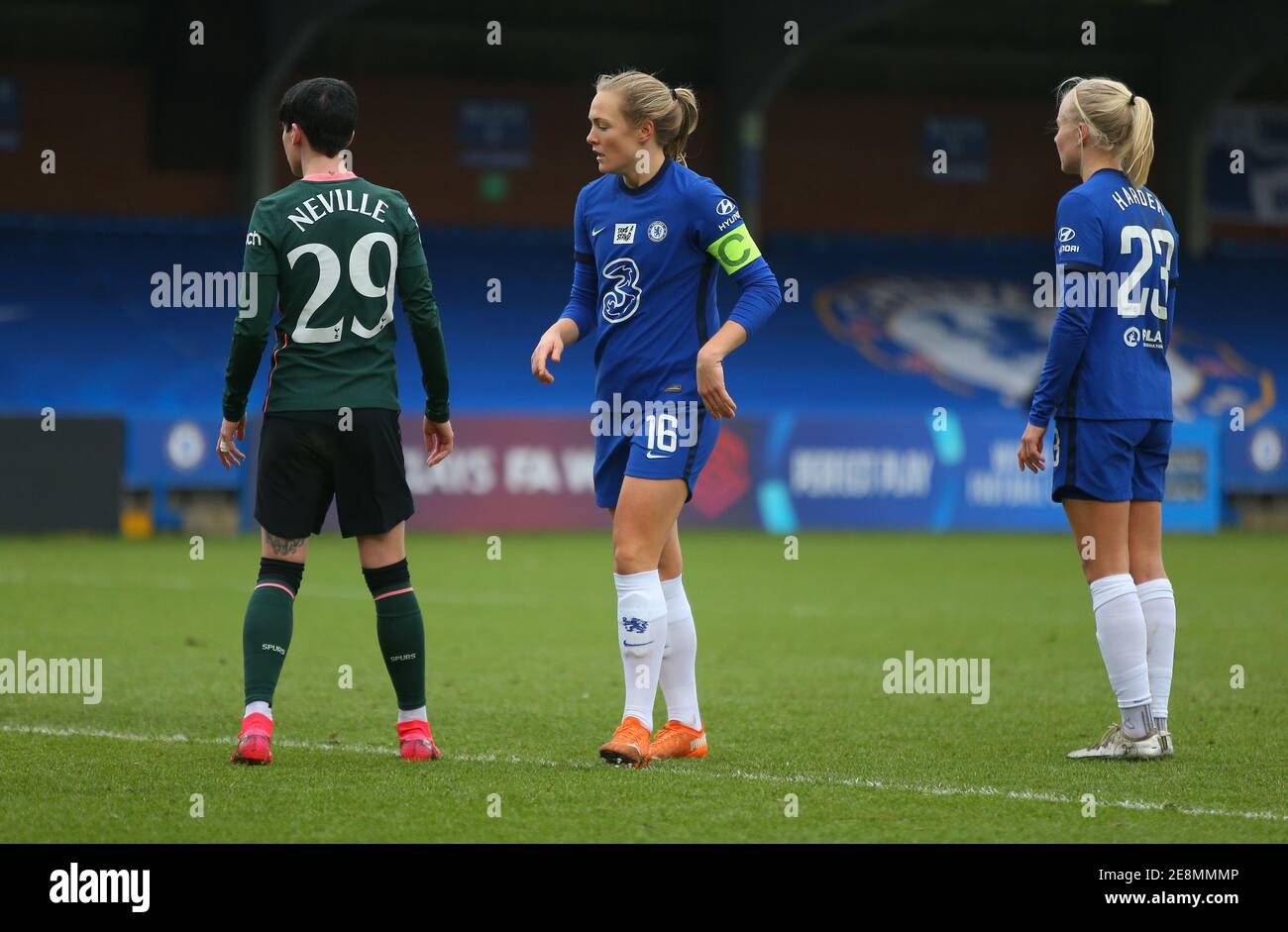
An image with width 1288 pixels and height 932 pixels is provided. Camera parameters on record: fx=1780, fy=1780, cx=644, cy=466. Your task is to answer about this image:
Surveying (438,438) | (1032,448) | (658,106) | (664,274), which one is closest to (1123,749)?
(1032,448)

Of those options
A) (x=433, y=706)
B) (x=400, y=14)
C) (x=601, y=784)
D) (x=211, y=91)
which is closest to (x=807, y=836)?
(x=601, y=784)

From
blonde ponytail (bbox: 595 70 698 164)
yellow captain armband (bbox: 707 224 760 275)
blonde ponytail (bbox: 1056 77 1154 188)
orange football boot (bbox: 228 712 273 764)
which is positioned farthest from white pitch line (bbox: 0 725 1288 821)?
blonde ponytail (bbox: 1056 77 1154 188)

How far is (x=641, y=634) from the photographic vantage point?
557cm

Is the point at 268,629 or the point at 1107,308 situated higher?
the point at 1107,308

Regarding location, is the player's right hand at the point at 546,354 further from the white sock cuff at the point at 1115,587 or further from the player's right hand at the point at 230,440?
the white sock cuff at the point at 1115,587

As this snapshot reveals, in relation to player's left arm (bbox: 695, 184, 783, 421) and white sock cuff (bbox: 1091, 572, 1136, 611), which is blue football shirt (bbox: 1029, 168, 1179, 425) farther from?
player's left arm (bbox: 695, 184, 783, 421)

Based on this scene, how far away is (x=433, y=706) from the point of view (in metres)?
7.06

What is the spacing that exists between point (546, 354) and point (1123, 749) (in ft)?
7.42

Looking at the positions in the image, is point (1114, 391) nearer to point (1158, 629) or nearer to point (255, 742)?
point (1158, 629)

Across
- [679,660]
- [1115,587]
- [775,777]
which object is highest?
[1115,587]

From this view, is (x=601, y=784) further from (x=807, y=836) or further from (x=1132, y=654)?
(x=1132, y=654)

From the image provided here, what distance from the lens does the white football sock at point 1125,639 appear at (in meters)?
5.74

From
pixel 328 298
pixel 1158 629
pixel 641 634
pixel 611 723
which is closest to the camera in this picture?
pixel 328 298
